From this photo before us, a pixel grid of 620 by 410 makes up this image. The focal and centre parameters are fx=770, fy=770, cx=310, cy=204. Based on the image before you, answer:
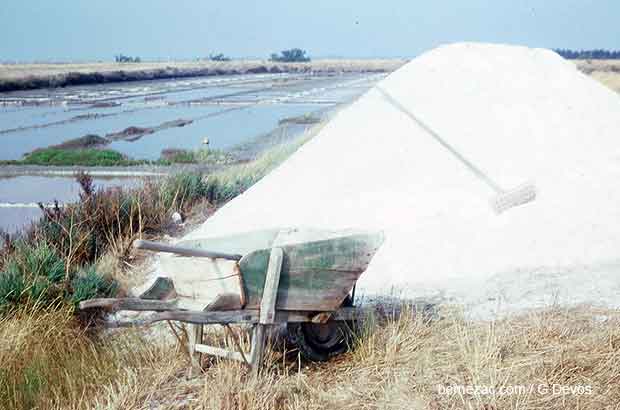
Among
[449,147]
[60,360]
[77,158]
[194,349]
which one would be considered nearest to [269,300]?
[194,349]

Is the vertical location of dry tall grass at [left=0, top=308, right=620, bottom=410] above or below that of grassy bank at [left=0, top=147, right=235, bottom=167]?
above

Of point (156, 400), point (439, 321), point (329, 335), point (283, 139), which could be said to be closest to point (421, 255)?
point (439, 321)

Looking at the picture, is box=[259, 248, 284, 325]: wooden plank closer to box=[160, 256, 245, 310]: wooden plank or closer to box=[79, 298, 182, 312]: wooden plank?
box=[160, 256, 245, 310]: wooden plank

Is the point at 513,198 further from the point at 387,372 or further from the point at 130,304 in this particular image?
the point at 130,304

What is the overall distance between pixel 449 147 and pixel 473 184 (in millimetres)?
727

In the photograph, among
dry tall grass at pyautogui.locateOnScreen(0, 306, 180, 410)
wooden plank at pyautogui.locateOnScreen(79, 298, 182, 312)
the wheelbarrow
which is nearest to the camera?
wooden plank at pyautogui.locateOnScreen(79, 298, 182, 312)

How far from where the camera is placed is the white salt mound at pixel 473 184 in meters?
6.88

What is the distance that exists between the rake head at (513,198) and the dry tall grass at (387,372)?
2.73 metres

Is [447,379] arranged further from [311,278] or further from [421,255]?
[421,255]

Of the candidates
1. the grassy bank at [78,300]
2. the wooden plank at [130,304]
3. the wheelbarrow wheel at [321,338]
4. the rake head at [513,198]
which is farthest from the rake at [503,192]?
the wooden plank at [130,304]

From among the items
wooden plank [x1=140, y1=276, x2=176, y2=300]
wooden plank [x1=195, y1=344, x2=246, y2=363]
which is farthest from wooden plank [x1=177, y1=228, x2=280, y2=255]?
wooden plank [x1=195, y1=344, x2=246, y2=363]

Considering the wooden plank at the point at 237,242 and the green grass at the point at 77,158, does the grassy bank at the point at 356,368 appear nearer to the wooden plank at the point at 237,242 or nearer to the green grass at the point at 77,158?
the wooden plank at the point at 237,242

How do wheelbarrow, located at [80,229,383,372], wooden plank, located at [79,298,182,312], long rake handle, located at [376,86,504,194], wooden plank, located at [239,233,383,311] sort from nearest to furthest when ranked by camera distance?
wooden plank, located at [79,298,182,312] → wheelbarrow, located at [80,229,383,372] → wooden plank, located at [239,233,383,311] → long rake handle, located at [376,86,504,194]

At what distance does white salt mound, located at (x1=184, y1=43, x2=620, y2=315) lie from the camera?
22.6ft
